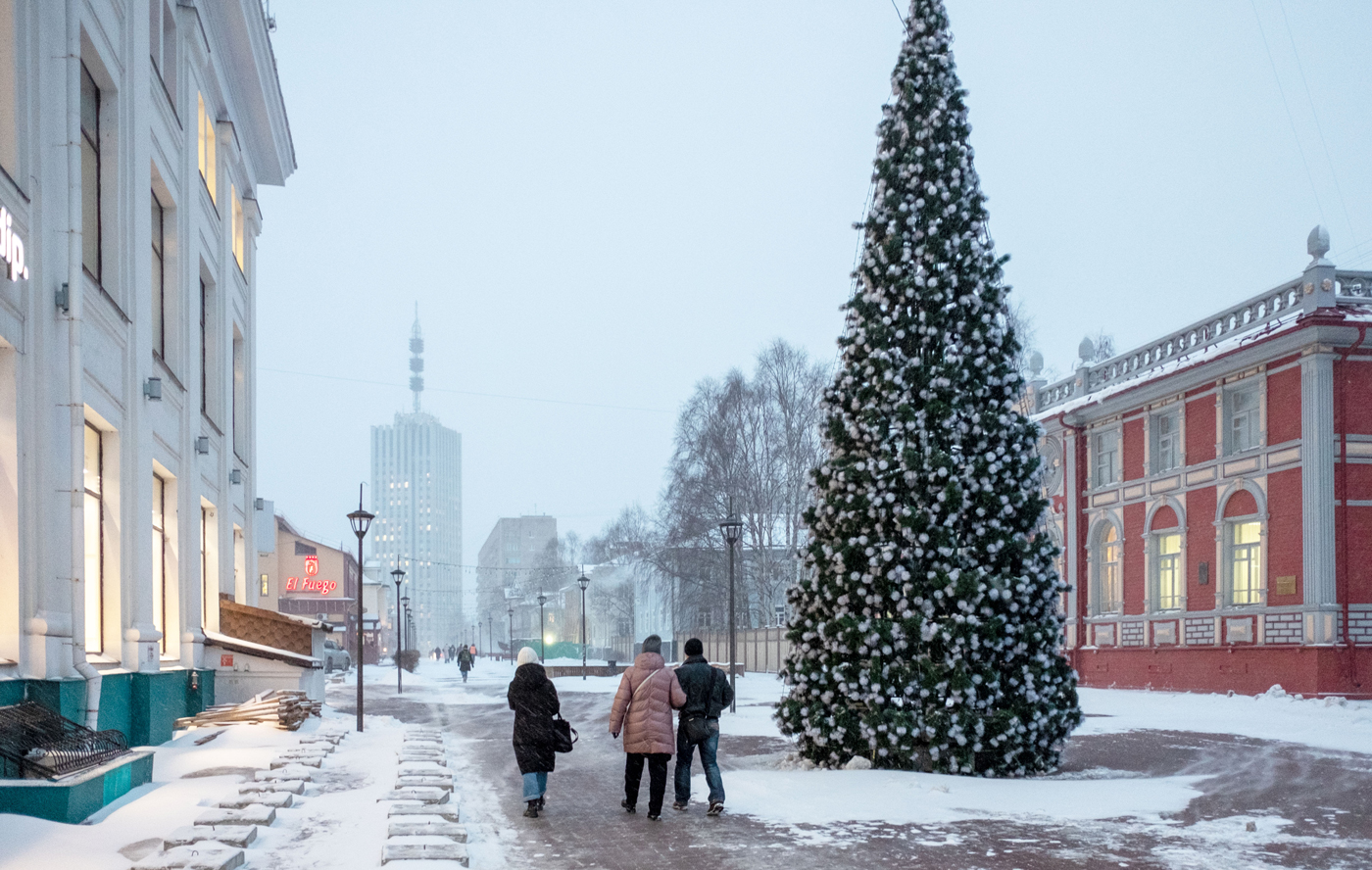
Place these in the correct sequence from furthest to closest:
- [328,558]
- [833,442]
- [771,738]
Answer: [328,558]
[771,738]
[833,442]

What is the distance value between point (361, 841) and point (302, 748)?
23.1 feet

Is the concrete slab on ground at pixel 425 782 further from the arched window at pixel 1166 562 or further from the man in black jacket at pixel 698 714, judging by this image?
the arched window at pixel 1166 562

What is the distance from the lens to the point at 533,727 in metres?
11.3

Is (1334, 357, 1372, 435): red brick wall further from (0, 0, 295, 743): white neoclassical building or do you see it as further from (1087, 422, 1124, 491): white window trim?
(0, 0, 295, 743): white neoclassical building

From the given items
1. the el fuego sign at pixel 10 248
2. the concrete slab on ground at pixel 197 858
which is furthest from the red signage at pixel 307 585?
the concrete slab on ground at pixel 197 858

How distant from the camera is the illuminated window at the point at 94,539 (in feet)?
48.4

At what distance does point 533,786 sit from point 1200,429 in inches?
935

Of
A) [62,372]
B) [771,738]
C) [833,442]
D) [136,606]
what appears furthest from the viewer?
[771,738]

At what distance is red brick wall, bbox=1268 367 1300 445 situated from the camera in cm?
2648

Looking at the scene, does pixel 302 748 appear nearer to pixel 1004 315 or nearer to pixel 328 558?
pixel 1004 315

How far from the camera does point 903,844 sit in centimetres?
965

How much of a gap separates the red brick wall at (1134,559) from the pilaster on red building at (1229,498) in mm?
60

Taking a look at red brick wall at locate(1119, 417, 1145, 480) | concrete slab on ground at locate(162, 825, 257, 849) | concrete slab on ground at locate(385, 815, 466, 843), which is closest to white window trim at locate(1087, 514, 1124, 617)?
red brick wall at locate(1119, 417, 1145, 480)

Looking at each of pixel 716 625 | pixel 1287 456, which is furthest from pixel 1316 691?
pixel 716 625
